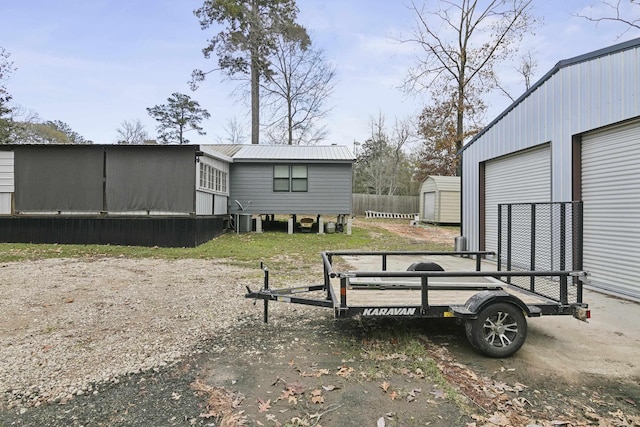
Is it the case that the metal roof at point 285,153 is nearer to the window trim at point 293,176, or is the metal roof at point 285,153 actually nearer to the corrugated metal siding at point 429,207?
the window trim at point 293,176

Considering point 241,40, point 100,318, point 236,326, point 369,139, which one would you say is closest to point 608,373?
point 236,326

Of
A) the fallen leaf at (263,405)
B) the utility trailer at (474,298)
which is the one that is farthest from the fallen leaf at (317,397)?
the utility trailer at (474,298)

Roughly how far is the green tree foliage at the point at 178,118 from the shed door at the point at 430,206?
2152 centimetres

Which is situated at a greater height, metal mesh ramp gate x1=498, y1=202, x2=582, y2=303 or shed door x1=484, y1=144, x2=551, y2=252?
shed door x1=484, y1=144, x2=551, y2=252

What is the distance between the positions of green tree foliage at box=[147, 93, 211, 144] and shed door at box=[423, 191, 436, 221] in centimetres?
2152

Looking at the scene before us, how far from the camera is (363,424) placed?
2309mm

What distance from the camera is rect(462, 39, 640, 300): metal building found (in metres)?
5.28

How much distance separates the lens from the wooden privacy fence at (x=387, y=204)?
29.6 m

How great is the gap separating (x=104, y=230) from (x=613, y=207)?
12448mm

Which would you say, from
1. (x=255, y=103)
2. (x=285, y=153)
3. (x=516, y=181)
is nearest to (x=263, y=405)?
(x=516, y=181)

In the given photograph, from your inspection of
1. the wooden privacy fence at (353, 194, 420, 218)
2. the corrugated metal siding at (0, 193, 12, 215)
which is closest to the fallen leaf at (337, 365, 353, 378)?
the corrugated metal siding at (0, 193, 12, 215)

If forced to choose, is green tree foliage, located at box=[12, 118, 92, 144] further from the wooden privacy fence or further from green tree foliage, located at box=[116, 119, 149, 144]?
the wooden privacy fence

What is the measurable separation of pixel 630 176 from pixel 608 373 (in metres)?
3.74

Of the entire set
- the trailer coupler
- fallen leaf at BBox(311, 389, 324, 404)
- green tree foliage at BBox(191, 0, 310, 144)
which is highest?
green tree foliage at BBox(191, 0, 310, 144)
